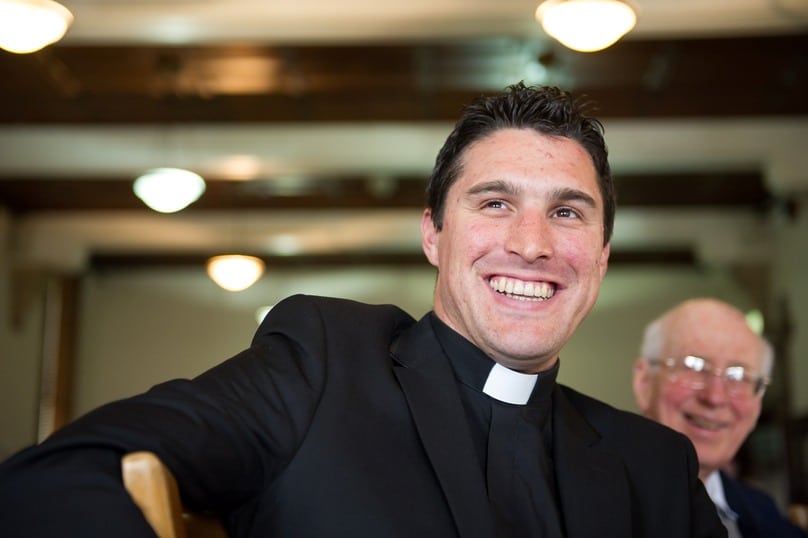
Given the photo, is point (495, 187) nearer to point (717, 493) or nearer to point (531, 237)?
point (531, 237)

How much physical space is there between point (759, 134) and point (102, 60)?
6361 mm

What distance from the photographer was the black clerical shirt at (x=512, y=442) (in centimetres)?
194

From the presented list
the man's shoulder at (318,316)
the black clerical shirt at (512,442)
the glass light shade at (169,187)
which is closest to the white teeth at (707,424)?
the black clerical shirt at (512,442)

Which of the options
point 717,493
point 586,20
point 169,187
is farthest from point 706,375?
point 169,187

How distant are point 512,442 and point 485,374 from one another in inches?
5.3

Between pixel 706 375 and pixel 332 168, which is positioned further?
pixel 332 168

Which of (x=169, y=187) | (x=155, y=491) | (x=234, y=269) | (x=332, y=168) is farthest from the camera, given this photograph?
(x=234, y=269)

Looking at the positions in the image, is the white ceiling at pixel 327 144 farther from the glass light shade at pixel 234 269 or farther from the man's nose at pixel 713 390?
the man's nose at pixel 713 390

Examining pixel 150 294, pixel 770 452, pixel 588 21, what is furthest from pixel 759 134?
pixel 150 294

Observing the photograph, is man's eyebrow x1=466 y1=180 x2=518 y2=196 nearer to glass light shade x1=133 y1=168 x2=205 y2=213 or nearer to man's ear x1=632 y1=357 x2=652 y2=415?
man's ear x1=632 y1=357 x2=652 y2=415

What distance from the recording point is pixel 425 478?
176 cm

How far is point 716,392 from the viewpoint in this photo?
10.9 ft

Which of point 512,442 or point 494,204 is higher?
point 494,204

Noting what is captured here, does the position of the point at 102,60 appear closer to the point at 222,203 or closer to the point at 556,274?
the point at 222,203
